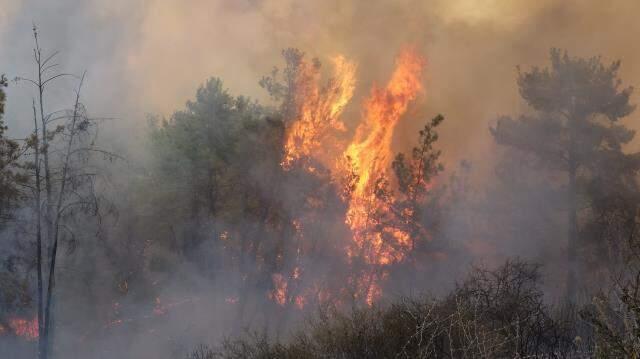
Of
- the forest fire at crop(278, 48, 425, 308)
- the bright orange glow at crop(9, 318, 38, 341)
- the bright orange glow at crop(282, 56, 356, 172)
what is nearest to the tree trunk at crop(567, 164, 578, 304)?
the forest fire at crop(278, 48, 425, 308)

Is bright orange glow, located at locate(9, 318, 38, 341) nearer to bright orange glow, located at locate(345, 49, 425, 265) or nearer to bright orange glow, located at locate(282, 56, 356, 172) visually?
bright orange glow, located at locate(282, 56, 356, 172)

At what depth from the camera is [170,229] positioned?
2566 cm

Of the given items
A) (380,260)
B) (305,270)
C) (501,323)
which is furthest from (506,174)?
(501,323)

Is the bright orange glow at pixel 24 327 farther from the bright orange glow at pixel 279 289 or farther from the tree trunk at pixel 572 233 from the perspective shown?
the tree trunk at pixel 572 233

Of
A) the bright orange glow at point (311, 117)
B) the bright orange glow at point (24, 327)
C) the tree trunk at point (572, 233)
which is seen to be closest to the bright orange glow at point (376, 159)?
the bright orange glow at point (311, 117)

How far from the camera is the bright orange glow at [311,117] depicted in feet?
79.8

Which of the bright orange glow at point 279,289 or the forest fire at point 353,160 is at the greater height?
the forest fire at point 353,160

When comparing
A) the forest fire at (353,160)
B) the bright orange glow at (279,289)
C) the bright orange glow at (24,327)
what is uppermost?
the forest fire at (353,160)

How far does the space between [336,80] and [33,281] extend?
20.0 meters

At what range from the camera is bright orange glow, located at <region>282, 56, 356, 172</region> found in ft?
79.8

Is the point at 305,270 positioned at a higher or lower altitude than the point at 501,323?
higher

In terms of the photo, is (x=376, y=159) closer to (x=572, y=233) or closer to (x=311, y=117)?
(x=311, y=117)

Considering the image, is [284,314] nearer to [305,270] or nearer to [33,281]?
[305,270]

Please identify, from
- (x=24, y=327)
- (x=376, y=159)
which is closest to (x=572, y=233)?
(x=376, y=159)
